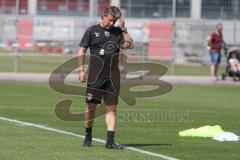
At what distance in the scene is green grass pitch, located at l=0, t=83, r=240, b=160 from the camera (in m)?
10.9

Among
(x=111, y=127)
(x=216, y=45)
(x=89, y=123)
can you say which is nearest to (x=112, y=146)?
(x=111, y=127)

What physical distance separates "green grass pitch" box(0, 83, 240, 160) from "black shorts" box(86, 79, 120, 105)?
0.71 metres

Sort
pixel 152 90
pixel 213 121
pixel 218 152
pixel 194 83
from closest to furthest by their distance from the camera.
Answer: pixel 218 152 → pixel 213 121 → pixel 152 90 → pixel 194 83

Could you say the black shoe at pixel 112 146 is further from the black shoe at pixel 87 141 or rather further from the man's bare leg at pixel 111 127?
the black shoe at pixel 87 141

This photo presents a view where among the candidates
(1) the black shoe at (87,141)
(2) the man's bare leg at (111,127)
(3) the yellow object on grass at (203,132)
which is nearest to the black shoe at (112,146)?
(2) the man's bare leg at (111,127)

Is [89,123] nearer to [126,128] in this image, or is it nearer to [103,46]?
[103,46]

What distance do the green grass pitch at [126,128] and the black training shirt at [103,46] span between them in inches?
45.2

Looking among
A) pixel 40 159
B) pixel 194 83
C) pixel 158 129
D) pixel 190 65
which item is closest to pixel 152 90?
pixel 194 83

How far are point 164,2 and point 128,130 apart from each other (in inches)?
965

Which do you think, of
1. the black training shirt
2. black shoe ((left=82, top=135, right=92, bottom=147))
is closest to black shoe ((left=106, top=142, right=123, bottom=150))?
black shoe ((left=82, top=135, right=92, bottom=147))

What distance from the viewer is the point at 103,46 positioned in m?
11.5

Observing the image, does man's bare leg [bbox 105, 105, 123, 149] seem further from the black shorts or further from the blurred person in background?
the blurred person in background

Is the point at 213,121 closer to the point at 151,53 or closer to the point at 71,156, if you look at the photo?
the point at 71,156

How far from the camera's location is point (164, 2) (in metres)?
38.0
